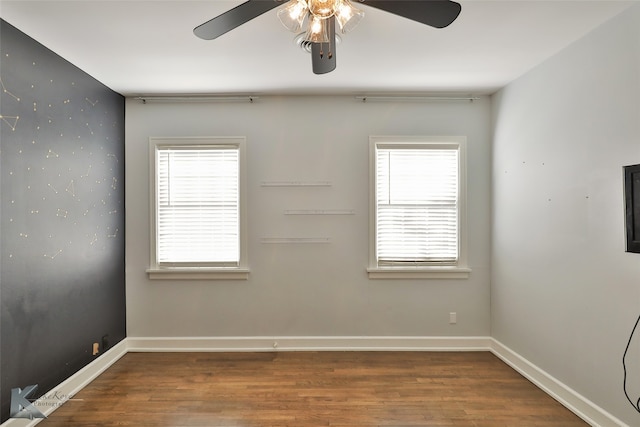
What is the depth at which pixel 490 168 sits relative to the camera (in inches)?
147

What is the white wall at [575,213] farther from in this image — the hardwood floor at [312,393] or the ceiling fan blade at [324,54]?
the ceiling fan blade at [324,54]

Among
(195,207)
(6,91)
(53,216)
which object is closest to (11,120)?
(6,91)

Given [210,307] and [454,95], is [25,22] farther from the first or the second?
[454,95]

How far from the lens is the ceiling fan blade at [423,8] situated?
4.86 feet

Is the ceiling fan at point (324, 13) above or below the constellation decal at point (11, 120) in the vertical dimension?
above

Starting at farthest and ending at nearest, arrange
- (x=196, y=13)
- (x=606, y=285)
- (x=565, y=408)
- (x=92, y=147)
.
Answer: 1. (x=92, y=147)
2. (x=565, y=408)
3. (x=606, y=285)
4. (x=196, y=13)

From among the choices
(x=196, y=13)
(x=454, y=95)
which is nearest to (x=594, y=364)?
(x=454, y=95)

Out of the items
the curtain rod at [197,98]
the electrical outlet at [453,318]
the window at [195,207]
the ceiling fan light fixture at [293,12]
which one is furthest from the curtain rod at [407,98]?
the electrical outlet at [453,318]

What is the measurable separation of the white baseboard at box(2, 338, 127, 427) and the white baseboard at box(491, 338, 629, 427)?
3844 mm

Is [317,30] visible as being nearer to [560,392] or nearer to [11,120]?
[11,120]

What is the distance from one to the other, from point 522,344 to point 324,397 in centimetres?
190

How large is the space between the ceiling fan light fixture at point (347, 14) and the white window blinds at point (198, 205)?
2348mm

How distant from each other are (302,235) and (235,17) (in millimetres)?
2419

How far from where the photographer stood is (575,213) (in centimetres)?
259
